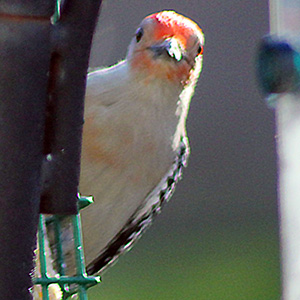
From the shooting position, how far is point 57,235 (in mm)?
997

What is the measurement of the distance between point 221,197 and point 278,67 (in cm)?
464

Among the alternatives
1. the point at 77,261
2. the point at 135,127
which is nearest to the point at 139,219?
the point at 135,127

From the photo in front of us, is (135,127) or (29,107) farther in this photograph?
(135,127)

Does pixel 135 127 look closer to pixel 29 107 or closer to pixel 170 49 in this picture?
pixel 170 49

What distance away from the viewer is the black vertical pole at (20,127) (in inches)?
27.7

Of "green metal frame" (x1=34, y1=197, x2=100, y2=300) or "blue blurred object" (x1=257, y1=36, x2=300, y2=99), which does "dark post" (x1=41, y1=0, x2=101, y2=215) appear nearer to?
"green metal frame" (x1=34, y1=197, x2=100, y2=300)

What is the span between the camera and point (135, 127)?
203 centimetres

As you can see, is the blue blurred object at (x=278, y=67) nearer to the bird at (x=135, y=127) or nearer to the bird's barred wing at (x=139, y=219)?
the bird at (x=135, y=127)

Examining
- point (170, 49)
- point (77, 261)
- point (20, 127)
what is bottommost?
point (77, 261)

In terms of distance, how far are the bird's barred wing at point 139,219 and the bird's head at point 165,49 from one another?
23 cm

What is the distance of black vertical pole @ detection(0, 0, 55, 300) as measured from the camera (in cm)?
70

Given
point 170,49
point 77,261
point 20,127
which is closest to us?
point 20,127

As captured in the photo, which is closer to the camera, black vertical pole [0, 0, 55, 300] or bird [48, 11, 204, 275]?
black vertical pole [0, 0, 55, 300]

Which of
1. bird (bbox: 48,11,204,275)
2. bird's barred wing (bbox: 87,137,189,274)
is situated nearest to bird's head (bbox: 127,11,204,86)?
bird (bbox: 48,11,204,275)
